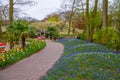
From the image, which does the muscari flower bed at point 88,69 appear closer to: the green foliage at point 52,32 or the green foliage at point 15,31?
the green foliage at point 15,31

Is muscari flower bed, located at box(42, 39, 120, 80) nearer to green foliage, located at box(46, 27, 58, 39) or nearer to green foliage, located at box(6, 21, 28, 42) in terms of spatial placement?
green foliage, located at box(6, 21, 28, 42)

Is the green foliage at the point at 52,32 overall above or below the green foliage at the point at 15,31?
below

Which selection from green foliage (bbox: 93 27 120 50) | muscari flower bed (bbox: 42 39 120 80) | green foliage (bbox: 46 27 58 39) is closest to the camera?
muscari flower bed (bbox: 42 39 120 80)

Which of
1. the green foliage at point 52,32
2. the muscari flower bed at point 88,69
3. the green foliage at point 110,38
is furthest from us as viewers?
the green foliage at point 52,32

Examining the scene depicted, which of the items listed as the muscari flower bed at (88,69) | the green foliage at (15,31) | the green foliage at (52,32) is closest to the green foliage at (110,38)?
the green foliage at (15,31)

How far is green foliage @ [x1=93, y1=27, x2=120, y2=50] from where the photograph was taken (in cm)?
2292

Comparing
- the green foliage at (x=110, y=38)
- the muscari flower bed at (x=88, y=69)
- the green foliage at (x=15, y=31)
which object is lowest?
the muscari flower bed at (x=88, y=69)

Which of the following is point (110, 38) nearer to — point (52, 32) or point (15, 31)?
point (15, 31)

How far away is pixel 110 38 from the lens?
25.0 metres

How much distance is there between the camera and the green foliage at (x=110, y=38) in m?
22.9

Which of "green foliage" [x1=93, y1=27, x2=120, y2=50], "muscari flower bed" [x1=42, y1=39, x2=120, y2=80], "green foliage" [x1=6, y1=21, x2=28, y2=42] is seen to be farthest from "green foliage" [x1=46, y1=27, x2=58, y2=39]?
"muscari flower bed" [x1=42, y1=39, x2=120, y2=80]

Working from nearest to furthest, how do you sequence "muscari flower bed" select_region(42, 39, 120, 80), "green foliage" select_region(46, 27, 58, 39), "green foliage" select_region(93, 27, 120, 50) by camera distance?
1. "muscari flower bed" select_region(42, 39, 120, 80)
2. "green foliage" select_region(93, 27, 120, 50)
3. "green foliage" select_region(46, 27, 58, 39)

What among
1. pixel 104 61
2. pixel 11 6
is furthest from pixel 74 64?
pixel 11 6

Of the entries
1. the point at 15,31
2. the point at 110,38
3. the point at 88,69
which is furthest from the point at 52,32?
the point at 88,69
